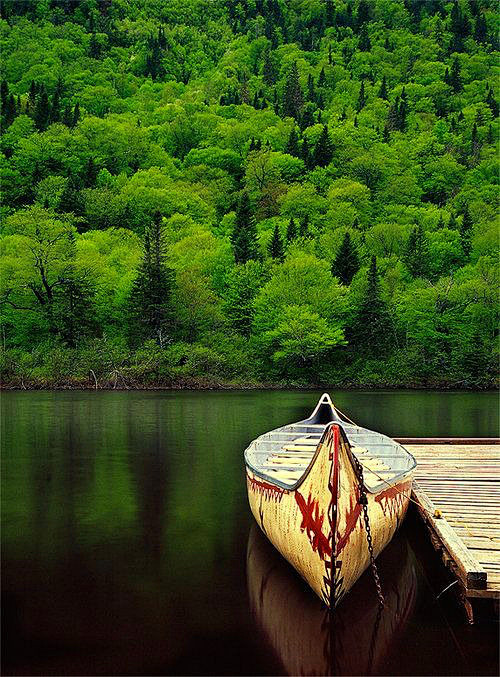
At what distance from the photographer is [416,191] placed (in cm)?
10875

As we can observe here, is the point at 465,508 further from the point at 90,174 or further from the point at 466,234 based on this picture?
the point at 90,174

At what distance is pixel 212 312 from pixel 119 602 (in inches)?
2360

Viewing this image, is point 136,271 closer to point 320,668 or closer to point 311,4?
point 320,668

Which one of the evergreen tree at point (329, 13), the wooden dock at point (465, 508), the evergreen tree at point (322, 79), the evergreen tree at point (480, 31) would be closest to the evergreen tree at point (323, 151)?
the evergreen tree at point (322, 79)

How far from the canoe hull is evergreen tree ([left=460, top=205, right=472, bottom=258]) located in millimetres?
79571

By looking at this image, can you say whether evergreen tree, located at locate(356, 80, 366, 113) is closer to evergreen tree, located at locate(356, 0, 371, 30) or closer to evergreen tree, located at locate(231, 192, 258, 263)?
evergreen tree, located at locate(356, 0, 371, 30)

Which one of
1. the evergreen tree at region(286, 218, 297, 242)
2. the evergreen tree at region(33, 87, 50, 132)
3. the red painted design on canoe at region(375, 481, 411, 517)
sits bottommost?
the red painted design on canoe at region(375, 481, 411, 517)

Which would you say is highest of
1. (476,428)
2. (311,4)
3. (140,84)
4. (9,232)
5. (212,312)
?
(311,4)

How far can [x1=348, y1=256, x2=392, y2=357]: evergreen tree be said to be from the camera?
218 ft

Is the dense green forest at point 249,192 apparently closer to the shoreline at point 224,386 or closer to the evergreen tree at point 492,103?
the shoreline at point 224,386

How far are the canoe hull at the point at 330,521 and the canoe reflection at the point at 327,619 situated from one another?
1.08ft

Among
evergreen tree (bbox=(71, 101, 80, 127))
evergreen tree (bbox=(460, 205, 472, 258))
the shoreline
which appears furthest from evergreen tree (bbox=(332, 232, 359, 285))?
evergreen tree (bbox=(71, 101, 80, 127))

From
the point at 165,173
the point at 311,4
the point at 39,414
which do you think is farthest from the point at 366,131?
the point at 39,414

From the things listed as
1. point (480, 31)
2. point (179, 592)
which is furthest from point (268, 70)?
point (179, 592)
